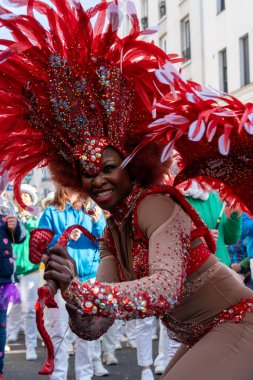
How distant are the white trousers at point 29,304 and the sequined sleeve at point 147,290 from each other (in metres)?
5.60

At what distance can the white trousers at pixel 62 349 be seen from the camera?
6059 mm

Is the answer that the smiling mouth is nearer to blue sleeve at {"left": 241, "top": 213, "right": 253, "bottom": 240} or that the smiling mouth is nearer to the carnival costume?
the carnival costume

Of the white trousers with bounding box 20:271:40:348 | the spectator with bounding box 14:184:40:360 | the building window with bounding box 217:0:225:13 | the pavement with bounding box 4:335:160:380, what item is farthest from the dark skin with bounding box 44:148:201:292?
the building window with bounding box 217:0:225:13

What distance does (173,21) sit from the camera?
27.3 meters

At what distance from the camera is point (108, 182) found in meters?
2.96

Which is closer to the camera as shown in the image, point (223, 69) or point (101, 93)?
point (101, 93)

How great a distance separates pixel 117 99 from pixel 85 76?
0.15 meters

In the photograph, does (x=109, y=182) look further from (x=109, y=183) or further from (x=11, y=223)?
(x=11, y=223)

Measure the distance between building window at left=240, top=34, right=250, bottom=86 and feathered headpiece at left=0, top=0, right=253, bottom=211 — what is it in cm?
1922

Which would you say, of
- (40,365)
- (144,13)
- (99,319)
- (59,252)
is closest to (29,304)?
(40,365)

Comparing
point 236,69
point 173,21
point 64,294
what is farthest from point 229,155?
point 173,21

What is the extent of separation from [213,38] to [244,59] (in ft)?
6.70

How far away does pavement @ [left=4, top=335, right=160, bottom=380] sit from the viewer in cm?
695

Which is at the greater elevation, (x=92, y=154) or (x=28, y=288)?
(x=92, y=154)
